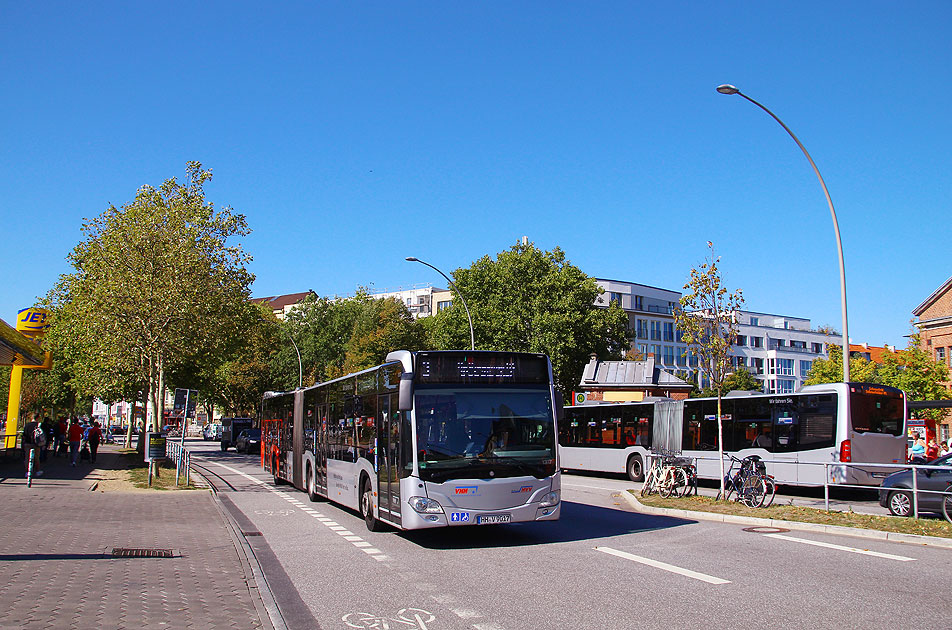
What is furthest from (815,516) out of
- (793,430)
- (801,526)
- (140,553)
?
(140,553)

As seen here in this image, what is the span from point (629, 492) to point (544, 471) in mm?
8728

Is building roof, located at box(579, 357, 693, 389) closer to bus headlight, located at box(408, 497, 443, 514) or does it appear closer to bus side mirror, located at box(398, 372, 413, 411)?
bus headlight, located at box(408, 497, 443, 514)

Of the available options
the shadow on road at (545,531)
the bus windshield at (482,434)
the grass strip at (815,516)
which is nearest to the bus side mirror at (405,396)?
the bus windshield at (482,434)

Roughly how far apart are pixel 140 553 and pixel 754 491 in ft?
38.7

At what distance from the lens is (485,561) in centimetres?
1052

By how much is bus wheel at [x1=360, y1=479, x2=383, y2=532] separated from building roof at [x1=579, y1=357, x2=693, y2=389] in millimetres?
Result: 40315

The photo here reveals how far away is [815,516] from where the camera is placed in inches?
583

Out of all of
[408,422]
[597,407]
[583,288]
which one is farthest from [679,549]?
[583,288]

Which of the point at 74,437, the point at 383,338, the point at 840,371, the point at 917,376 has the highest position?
the point at 383,338

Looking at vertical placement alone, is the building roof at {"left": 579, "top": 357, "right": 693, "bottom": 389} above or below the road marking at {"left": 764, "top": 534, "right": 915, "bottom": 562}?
above

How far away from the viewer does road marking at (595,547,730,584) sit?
9016 mm

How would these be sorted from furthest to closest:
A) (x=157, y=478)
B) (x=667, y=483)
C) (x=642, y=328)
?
(x=642, y=328) < (x=157, y=478) < (x=667, y=483)

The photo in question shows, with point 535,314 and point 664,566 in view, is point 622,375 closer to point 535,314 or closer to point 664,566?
point 535,314

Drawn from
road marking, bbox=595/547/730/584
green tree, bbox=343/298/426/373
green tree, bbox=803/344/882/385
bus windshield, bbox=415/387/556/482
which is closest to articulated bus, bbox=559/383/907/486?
→ bus windshield, bbox=415/387/556/482
